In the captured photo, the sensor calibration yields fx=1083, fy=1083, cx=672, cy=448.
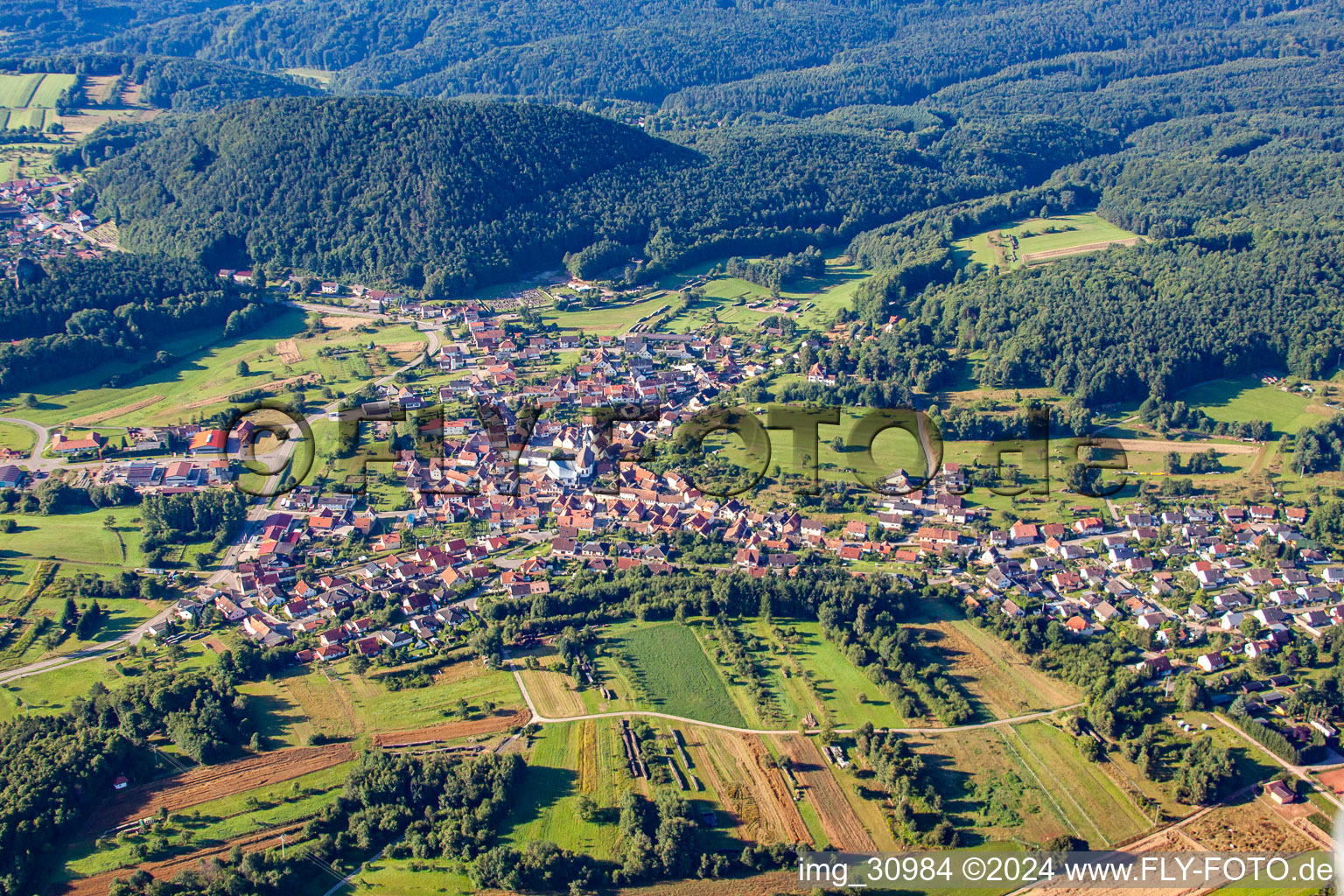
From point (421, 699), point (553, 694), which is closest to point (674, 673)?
point (553, 694)

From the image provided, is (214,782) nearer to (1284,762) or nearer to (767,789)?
(767,789)

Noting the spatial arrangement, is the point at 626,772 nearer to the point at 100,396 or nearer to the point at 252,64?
the point at 100,396

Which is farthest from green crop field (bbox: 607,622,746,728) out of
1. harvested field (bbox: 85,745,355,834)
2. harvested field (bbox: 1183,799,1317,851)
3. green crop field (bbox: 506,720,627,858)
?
harvested field (bbox: 1183,799,1317,851)

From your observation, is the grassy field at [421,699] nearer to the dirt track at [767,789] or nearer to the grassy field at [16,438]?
the dirt track at [767,789]

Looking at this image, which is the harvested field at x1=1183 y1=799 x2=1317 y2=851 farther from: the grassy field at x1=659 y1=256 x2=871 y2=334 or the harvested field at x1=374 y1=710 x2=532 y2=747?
the grassy field at x1=659 y1=256 x2=871 y2=334

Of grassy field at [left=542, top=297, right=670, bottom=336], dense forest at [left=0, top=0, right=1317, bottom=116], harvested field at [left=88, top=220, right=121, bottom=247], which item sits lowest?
grassy field at [left=542, top=297, right=670, bottom=336]

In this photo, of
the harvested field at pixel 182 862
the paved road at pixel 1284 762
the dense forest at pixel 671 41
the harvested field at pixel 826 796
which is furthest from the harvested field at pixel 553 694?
the dense forest at pixel 671 41
